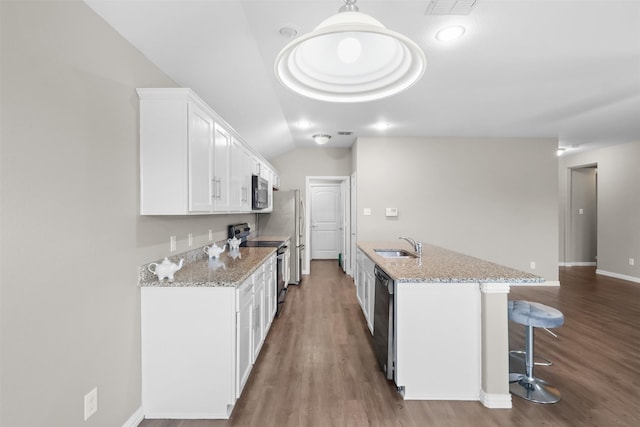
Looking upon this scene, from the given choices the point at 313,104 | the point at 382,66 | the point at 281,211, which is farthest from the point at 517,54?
the point at 281,211

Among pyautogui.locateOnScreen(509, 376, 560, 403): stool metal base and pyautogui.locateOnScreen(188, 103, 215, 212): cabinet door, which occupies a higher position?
pyautogui.locateOnScreen(188, 103, 215, 212): cabinet door

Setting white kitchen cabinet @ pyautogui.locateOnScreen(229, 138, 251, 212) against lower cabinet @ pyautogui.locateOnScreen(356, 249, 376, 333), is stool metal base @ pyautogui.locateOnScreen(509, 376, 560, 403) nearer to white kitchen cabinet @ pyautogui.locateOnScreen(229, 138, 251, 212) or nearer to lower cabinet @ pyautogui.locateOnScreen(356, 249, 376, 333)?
lower cabinet @ pyautogui.locateOnScreen(356, 249, 376, 333)

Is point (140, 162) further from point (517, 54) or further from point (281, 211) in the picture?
point (281, 211)

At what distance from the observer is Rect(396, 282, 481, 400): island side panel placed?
2055mm

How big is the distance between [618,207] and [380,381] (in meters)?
6.62

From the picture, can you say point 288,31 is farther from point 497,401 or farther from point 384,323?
point 497,401

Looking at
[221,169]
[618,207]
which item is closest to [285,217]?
[221,169]

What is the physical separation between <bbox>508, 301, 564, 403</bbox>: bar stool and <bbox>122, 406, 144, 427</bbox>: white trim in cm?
258

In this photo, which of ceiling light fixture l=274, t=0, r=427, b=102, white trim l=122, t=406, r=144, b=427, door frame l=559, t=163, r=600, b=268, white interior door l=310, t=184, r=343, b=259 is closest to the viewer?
ceiling light fixture l=274, t=0, r=427, b=102

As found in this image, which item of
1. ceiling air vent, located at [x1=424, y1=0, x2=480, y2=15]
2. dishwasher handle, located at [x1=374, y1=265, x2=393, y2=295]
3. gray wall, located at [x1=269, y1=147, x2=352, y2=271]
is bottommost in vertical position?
dishwasher handle, located at [x1=374, y1=265, x2=393, y2=295]

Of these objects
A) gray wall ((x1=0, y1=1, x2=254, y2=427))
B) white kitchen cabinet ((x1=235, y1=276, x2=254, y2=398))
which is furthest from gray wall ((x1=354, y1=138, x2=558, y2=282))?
gray wall ((x1=0, y1=1, x2=254, y2=427))

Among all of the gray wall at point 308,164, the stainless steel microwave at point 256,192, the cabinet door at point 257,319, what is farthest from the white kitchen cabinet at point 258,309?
the gray wall at point 308,164

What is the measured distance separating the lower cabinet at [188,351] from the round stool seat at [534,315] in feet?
6.82

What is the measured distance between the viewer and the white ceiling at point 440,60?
1.86m
